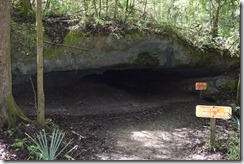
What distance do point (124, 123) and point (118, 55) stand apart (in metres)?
2.72

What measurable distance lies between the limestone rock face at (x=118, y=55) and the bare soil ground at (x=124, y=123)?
1.10 metres

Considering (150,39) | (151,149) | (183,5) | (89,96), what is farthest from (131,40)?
(151,149)

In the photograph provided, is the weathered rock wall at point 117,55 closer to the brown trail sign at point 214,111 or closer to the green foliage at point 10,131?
the green foliage at point 10,131

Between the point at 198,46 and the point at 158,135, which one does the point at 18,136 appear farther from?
the point at 198,46

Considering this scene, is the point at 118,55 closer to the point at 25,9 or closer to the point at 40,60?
the point at 25,9

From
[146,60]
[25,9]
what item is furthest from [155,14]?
[25,9]

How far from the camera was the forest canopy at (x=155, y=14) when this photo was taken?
29.1 feet

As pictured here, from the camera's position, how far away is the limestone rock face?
8.78 m

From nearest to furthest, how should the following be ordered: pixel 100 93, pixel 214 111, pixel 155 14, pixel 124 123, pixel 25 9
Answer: pixel 214 111 < pixel 124 123 < pixel 25 9 < pixel 100 93 < pixel 155 14

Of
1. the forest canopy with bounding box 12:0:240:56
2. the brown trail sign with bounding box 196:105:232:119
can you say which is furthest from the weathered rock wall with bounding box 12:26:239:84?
the brown trail sign with bounding box 196:105:232:119

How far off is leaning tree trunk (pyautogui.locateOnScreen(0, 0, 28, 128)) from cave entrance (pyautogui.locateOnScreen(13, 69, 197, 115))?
80.7 inches

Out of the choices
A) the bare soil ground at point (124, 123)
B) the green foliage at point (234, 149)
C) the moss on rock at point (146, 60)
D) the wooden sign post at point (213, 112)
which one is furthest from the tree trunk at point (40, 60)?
the moss on rock at point (146, 60)

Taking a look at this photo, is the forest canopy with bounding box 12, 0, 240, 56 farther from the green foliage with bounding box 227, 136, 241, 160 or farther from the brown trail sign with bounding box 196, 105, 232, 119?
the green foliage with bounding box 227, 136, 241, 160

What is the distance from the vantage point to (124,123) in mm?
7738
